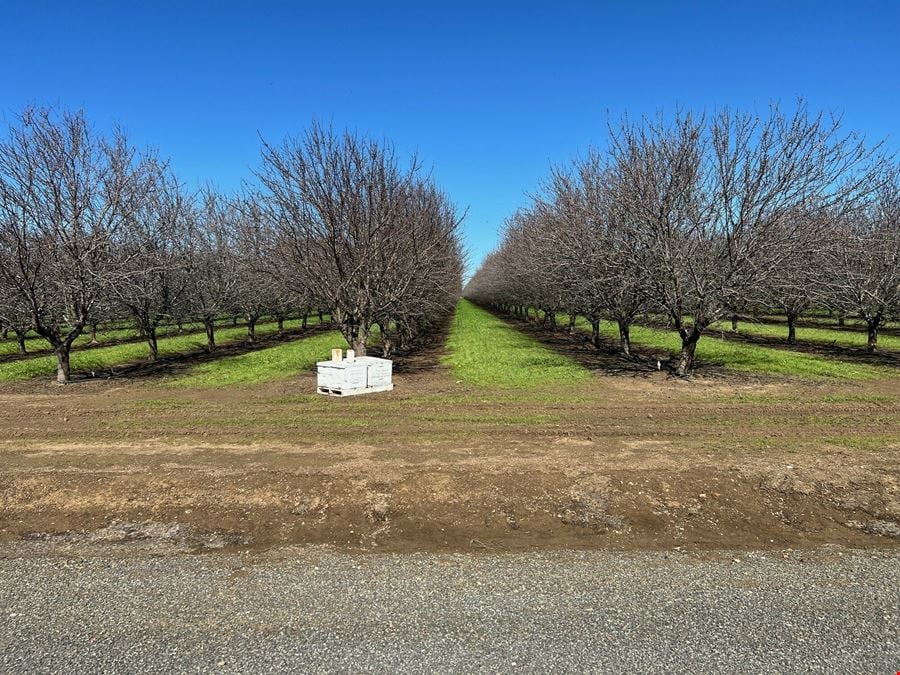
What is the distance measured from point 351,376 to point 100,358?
13.2m

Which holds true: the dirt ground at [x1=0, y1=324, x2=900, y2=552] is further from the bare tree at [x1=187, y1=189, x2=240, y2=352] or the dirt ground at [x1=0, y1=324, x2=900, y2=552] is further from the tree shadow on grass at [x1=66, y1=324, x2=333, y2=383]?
the bare tree at [x1=187, y1=189, x2=240, y2=352]

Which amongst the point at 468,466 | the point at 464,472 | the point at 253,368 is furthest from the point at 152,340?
the point at 464,472

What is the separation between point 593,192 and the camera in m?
15.4

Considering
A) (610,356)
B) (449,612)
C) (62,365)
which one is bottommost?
(449,612)

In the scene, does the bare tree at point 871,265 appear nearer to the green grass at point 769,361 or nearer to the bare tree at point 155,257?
the green grass at point 769,361

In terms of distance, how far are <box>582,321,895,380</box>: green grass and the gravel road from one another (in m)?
11.3

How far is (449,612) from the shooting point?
11.6ft

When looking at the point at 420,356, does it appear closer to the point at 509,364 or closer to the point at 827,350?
the point at 509,364

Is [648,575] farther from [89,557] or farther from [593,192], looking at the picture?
[593,192]

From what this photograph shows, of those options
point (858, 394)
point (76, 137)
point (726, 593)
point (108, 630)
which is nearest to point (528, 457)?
point (726, 593)

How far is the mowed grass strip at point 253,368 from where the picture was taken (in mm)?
13117

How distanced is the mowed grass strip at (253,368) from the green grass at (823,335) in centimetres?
1553

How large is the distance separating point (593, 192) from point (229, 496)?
13.7 metres

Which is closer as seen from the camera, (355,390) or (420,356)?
(355,390)
